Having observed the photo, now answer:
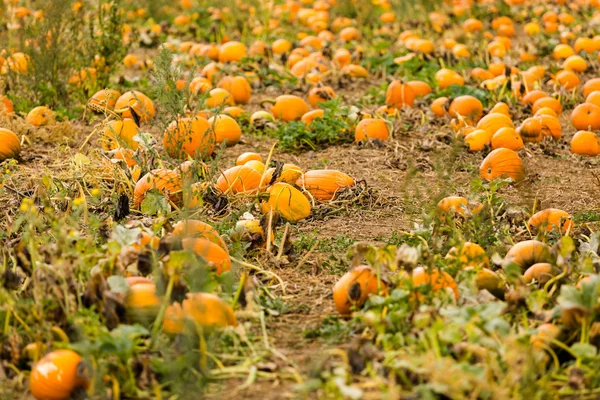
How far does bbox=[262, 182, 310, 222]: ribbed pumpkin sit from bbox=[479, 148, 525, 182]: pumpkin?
120 centimetres

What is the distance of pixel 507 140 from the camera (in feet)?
18.2

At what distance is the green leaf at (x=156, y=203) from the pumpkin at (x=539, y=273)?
5.20 feet

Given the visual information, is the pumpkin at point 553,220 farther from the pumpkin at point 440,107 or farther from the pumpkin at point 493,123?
the pumpkin at point 440,107

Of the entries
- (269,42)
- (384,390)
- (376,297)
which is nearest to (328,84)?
(269,42)

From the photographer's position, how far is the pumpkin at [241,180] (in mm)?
4562

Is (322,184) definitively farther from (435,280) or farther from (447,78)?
(447,78)

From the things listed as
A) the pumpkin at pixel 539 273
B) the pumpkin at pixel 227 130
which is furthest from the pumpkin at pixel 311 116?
the pumpkin at pixel 539 273

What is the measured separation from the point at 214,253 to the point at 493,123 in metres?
2.86

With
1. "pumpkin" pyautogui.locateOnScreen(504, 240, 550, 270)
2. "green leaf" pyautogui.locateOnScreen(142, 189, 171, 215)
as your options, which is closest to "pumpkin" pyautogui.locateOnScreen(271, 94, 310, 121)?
"green leaf" pyautogui.locateOnScreen(142, 189, 171, 215)

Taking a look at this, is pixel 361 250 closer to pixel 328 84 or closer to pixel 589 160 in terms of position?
pixel 589 160

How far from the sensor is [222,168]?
541cm

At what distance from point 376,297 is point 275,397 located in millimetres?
533

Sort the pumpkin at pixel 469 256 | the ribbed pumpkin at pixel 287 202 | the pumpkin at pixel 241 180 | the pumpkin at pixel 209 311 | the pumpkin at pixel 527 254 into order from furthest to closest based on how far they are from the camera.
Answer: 1. the pumpkin at pixel 241 180
2. the ribbed pumpkin at pixel 287 202
3. the pumpkin at pixel 527 254
4. the pumpkin at pixel 469 256
5. the pumpkin at pixel 209 311

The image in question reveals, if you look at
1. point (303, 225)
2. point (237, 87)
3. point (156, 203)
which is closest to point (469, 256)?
point (303, 225)
